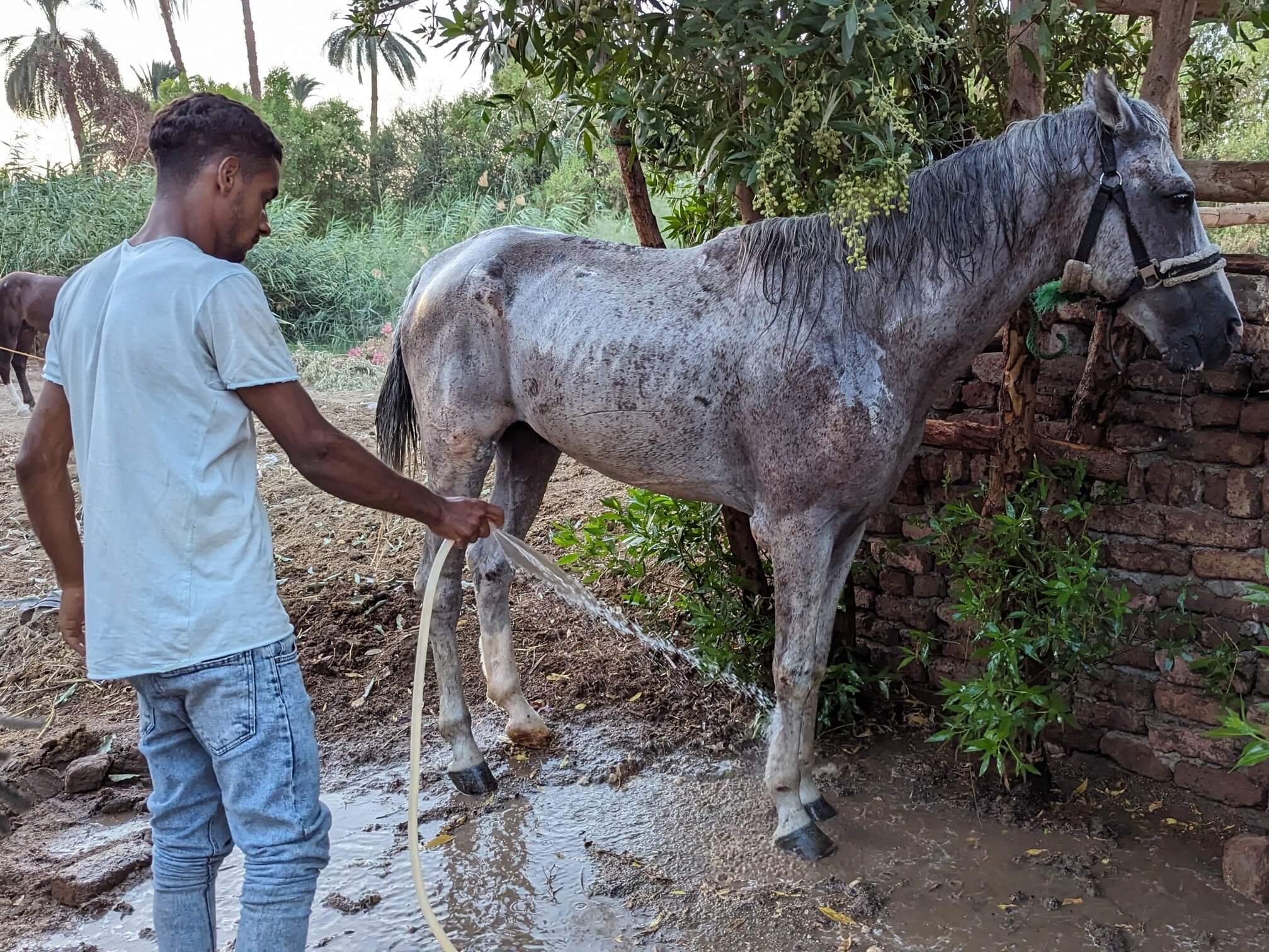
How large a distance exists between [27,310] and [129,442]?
21.8 ft

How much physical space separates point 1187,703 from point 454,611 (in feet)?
8.22

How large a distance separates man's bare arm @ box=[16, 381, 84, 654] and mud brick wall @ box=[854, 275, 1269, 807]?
7.86 ft

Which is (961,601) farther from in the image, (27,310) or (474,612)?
(27,310)

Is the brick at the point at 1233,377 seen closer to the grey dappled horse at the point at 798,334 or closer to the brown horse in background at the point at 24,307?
the grey dappled horse at the point at 798,334

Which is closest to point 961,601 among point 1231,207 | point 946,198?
point 946,198

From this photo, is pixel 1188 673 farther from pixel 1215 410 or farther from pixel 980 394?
pixel 980 394

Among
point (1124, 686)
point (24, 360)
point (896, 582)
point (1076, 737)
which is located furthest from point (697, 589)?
point (24, 360)

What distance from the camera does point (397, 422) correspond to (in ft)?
13.2

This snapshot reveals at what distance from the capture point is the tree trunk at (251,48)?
20.1 meters

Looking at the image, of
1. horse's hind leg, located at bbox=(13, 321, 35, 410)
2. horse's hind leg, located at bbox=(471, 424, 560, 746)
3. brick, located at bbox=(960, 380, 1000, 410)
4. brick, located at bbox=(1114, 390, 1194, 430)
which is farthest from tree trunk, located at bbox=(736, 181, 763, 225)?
horse's hind leg, located at bbox=(13, 321, 35, 410)

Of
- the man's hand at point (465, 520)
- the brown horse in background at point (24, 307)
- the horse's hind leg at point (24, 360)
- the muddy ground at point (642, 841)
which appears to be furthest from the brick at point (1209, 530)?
the horse's hind leg at point (24, 360)

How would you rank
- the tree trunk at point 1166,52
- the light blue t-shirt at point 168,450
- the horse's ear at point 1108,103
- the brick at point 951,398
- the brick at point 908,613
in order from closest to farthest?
the light blue t-shirt at point 168,450 → the horse's ear at point 1108,103 → the tree trunk at point 1166,52 → the brick at point 951,398 → the brick at point 908,613

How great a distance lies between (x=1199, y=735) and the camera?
10.3 feet

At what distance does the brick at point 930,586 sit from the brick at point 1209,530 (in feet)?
2.70
